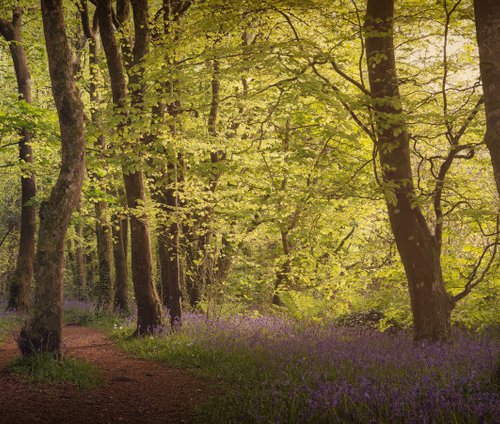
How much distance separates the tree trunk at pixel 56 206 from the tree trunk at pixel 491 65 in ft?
21.0

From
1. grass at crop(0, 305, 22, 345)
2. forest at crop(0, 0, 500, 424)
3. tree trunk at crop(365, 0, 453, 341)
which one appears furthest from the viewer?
grass at crop(0, 305, 22, 345)

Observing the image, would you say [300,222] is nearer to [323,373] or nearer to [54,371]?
[323,373]

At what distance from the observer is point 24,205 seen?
18922 millimetres

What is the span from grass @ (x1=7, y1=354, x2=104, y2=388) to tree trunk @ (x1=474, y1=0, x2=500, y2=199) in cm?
631

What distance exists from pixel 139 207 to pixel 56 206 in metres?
3.41

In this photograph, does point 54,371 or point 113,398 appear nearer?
point 113,398

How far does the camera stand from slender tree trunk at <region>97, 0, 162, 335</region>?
39.2 feet

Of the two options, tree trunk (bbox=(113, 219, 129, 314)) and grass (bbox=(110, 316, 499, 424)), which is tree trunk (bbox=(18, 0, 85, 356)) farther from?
tree trunk (bbox=(113, 219, 129, 314))

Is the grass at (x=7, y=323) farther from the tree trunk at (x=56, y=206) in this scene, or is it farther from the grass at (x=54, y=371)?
the grass at (x=54, y=371)

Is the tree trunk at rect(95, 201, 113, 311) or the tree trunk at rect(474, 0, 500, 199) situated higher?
the tree trunk at rect(474, 0, 500, 199)

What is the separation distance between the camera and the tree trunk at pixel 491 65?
4879 mm

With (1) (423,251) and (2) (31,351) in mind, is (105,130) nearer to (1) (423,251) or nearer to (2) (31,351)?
(2) (31,351)

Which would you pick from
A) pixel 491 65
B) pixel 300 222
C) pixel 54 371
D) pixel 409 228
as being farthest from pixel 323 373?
pixel 300 222

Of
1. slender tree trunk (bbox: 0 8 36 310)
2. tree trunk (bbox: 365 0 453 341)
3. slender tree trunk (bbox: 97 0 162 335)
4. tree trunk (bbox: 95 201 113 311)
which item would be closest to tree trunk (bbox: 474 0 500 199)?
tree trunk (bbox: 365 0 453 341)
